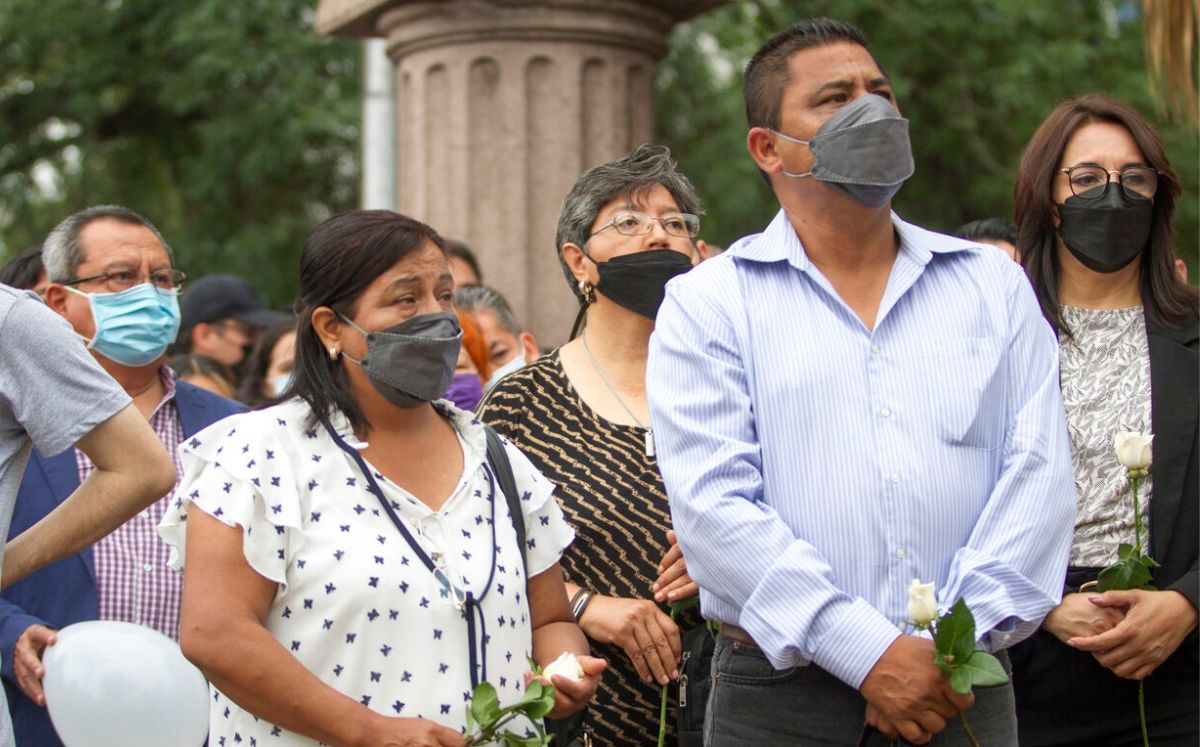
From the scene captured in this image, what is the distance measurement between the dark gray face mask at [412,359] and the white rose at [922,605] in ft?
3.62

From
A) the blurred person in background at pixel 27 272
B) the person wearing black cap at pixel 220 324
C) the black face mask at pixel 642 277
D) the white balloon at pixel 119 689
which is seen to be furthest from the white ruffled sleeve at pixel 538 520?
the person wearing black cap at pixel 220 324

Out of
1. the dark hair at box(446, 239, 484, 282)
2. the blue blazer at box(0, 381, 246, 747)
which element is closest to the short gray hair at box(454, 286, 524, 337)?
the dark hair at box(446, 239, 484, 282)

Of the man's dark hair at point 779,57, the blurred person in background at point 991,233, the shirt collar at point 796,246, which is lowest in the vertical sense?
the blurred person in background at point 991,233

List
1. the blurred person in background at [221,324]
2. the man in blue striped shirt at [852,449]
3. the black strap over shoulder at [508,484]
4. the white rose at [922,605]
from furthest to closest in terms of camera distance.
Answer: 1. the blurred person in background at [221,324]
2. the black strap over shoulder at [508,484]
3. the man in blue striped shirt at [852,449]
4. the white rose at [922,605]

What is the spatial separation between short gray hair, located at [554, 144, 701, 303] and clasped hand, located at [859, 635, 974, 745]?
68.4 inches

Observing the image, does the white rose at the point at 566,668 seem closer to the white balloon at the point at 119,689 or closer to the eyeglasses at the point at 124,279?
the white balloon at the point at 119,689

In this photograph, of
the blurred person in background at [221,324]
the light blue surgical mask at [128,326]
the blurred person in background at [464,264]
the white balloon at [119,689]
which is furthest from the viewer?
the blurred person in background at [221,324]

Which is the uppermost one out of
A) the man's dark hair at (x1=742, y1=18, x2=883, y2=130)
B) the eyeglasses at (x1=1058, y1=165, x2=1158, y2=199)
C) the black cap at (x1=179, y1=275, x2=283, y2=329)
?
the man's dark hair at (x1=742, y1=18, x2=883, y2=130)

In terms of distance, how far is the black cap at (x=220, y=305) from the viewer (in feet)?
25.9

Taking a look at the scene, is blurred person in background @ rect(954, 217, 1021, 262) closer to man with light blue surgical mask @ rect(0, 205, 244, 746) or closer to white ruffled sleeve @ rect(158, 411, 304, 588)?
man with light blue surgical mask @ rect(0, 205, 244, 746)

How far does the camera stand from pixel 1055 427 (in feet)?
10.5

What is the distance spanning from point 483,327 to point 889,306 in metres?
3.10

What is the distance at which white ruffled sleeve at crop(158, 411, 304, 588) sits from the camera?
10.0ft

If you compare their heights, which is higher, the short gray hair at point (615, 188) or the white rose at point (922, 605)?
the short gray hair at point (615, 188)
